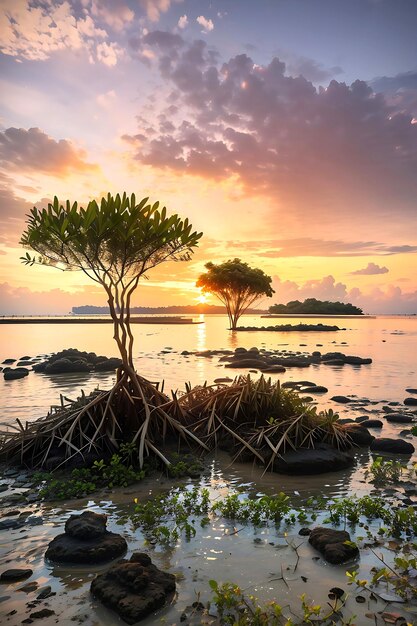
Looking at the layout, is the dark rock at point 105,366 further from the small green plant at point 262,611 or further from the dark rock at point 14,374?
the small green plant at point 262,611

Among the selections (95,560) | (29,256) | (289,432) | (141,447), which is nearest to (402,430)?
(289,432)

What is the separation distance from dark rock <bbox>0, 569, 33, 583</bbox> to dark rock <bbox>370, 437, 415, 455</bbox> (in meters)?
7.93

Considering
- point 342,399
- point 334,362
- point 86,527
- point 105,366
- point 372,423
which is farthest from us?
point 334,362

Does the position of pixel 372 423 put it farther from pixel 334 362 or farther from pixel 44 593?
pixel 334 362

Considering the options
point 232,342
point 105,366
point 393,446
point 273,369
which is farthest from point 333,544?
point 232,342

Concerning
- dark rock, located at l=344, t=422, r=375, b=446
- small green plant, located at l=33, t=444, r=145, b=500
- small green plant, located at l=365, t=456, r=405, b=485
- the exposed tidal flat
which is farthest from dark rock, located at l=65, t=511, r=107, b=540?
dark rock, located at l=344, t=422, r=375, b=446

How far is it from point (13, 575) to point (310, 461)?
18.5ft

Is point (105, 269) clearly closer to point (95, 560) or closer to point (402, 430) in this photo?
point (95, 560)

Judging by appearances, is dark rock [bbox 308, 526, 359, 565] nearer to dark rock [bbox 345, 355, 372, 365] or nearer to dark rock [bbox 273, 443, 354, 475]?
dark rock [bbox 273, 443, 354, 475]

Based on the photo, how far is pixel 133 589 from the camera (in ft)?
14.2

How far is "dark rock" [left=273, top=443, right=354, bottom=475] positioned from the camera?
27.6 ft

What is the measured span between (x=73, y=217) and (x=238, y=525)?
6632 mm

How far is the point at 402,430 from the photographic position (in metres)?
11.9

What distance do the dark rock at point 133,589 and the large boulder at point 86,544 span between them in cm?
61
